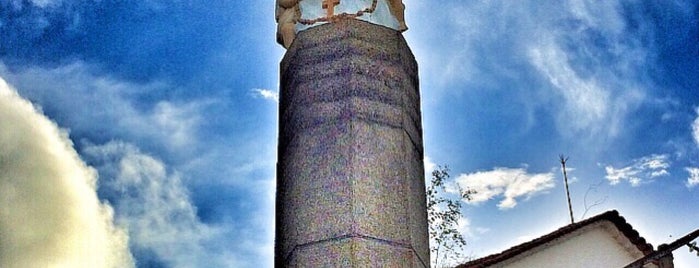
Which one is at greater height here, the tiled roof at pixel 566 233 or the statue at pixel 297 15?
the tiled roof at pixel 566 233

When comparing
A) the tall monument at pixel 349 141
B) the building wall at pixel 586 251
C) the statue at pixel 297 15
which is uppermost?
the building wall at pixel 586 251

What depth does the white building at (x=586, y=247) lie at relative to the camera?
9148 millimetres

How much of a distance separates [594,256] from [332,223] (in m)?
8.02

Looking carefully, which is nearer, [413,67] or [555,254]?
[413,67]

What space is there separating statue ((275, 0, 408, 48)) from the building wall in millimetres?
6318

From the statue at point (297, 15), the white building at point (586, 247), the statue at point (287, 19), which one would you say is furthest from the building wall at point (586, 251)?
the statue at point (287, 19)

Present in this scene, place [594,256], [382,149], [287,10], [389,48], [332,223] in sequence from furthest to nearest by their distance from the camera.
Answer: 1. [594,256]
2. [287,10]
3. [389,48]
4. [382,149]
5. [332,223]

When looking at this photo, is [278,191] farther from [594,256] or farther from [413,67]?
[594,256]

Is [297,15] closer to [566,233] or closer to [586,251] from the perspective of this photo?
[566,233]

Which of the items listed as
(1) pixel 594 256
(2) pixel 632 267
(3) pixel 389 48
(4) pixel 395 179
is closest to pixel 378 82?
(3) pixel 389 48

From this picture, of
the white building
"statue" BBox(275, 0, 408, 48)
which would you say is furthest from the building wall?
"statue" BBox(275, 0, 408, 48)

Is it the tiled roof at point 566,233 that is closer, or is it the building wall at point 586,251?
the tiled roof at point 566,233

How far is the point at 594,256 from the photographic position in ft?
31.9

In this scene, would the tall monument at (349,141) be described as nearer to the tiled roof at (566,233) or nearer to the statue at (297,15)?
the statue at (297,15)
